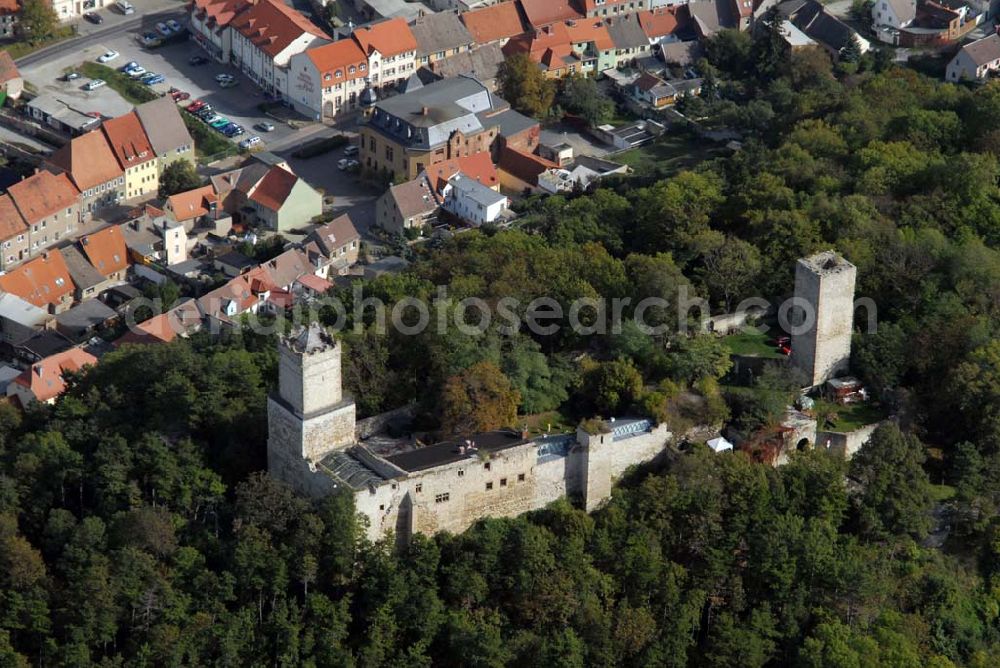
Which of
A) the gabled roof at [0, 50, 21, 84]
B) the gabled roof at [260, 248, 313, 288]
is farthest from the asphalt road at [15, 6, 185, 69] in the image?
the gabled roof at [260, 248, 313, 288]

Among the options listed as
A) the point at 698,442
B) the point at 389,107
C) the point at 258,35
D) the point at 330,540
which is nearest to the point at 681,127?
the point at 389,107

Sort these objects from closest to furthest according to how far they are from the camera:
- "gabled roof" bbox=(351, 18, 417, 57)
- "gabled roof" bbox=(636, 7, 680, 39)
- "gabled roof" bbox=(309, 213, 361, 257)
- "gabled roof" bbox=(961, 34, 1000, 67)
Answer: "gabled roof" bbox=(309, 213, 361, 257)
"gabled roof" bbox=(961, 34, 1000, 67)
"gabled roof" bbox=(351, 18, 417, 57)
"gabled roof" bbox=(636, 7, 680, 39)

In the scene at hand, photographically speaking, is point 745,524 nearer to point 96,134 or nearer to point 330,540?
point 330,540

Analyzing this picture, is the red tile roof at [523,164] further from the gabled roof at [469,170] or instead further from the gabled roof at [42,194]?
the gabled roof at [42,194]

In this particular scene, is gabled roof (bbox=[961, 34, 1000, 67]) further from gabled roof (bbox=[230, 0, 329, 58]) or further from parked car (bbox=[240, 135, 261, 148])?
parked car (bbox=[240, 135, 261, 148])

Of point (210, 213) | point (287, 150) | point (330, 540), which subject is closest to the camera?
point (330, 540)

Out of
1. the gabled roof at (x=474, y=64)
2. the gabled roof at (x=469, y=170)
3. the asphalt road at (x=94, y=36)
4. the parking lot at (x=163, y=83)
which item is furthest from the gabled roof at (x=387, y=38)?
the asphalt road at (x=94, y=36)

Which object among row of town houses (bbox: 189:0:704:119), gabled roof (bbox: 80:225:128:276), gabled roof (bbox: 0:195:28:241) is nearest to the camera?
gabled roof (bbox: 80:225:128:276)
